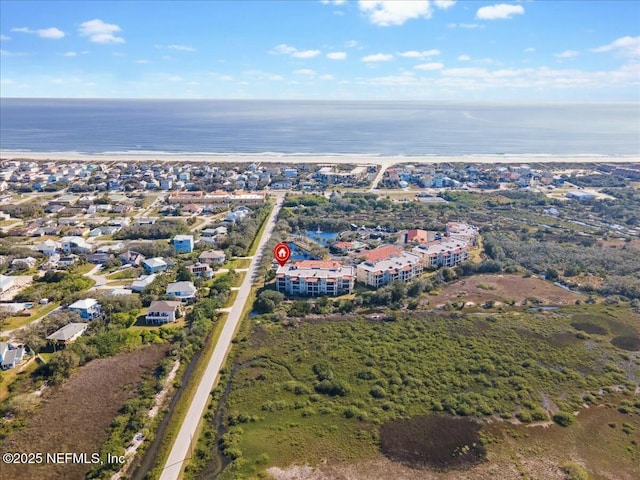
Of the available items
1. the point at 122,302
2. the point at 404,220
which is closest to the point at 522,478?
the point at 122,302

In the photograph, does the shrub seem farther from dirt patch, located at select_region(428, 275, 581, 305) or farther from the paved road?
the paved road

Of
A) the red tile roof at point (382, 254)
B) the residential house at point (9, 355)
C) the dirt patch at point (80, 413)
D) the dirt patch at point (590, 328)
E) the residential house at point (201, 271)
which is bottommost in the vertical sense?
the dirt patch at point (80, 413)

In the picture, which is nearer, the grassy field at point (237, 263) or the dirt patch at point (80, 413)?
the dirt patch at point (80, 413)

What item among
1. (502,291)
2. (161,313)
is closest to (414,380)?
(502,291)

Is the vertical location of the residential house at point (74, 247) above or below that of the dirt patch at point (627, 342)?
above

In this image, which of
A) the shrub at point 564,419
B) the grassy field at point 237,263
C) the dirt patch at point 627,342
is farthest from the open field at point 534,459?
the grassy field at point 237,263

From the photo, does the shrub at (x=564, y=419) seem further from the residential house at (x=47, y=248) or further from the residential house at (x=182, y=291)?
the residential house at (x=47, y=248)

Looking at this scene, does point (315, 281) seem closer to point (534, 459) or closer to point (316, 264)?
point (316, 264)

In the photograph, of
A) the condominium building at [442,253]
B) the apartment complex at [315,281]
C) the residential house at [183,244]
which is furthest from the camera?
the residential house at [183,244]
